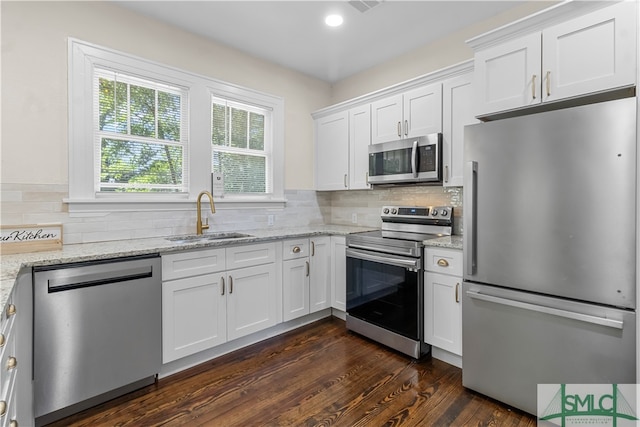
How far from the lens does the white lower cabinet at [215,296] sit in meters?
2.19

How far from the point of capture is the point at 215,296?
2.42 meters

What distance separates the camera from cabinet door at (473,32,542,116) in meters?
1.90

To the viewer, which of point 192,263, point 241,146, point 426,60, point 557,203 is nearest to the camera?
point 557,203

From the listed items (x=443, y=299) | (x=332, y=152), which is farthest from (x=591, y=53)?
(x=332, y=152)

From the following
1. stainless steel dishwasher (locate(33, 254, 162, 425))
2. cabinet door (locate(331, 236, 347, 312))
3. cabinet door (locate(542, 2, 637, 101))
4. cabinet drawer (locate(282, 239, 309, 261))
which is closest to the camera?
cabinet door (locate(542, 2, 637, 101))

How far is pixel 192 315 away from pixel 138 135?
5.10 ft

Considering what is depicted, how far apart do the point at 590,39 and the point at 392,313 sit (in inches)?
85.6

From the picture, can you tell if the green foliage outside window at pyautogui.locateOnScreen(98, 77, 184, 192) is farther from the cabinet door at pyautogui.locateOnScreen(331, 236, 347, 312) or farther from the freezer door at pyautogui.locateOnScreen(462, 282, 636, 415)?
the freezer door at pyautogui.locateOnScreen(462, 282, 636, 415)

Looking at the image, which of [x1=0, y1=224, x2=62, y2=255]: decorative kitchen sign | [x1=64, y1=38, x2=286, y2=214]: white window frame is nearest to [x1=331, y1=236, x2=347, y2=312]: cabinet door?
[x1=64, y1=38, x2=286, y2=214]: white window frame

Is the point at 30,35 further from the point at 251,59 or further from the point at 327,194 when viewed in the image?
the point at 327,194

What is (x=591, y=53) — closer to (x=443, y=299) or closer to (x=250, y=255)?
(x=443, y=299)

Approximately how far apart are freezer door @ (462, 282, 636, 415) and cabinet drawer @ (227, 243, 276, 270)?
5.19ft

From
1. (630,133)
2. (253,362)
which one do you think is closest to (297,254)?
(253,362)

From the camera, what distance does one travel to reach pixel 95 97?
7.84ft
